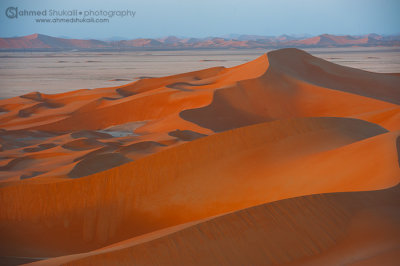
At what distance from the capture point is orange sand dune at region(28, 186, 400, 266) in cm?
358

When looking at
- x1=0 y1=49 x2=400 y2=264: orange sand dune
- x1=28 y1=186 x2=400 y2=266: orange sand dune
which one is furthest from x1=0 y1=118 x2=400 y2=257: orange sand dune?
x1=28 y1=186 x2=400 y2=266: orange sand dune

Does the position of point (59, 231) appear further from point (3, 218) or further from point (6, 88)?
point (6, 88)

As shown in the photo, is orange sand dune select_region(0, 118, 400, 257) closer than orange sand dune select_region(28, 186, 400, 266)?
No

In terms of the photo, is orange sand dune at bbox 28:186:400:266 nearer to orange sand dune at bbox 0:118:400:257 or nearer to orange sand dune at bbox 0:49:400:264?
orange sand dune at bbox 0:49:400:264

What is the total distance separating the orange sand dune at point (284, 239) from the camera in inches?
141

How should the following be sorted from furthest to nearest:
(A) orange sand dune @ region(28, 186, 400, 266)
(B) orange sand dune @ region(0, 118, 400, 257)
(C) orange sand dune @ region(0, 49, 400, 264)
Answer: (B) orange sand dune @ region(0, 118, 400, 257) → (C) orange sand dune @ region(0, 49, 400, 264) → (A) orange sand dune @ region(28, 186, 400, 266)

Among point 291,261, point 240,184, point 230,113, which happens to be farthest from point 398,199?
point 230,113

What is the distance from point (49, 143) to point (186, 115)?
148 inches

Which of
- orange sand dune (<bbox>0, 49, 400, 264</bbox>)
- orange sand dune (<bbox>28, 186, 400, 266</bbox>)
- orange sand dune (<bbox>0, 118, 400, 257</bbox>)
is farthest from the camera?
orange sand dune (<bbox>0, 118, 400, 257</bbox>)

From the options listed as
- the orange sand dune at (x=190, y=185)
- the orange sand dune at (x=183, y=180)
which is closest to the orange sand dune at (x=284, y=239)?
the orange sand dune at (x=183, y=180)

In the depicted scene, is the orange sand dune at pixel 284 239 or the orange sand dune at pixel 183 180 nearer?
the orange sand dune at pixel 284 239

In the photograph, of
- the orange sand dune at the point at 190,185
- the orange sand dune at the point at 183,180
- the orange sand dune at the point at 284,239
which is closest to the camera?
the orange sand dune at the point at 284,239

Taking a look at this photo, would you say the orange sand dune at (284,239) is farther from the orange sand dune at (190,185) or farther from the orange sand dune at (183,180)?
the orange sand dune at (190,185)

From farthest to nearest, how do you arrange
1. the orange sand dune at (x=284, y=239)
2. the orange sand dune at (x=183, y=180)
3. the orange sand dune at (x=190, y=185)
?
1. the orange sand dune at (x=190, y=185)
2. the orange sand dune at (x=183, y=180)
3. the orange sand dune at (x=284, y=239)
